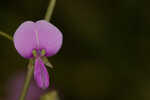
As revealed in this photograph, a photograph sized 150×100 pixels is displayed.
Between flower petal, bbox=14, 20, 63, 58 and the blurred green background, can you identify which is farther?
the blurred green background

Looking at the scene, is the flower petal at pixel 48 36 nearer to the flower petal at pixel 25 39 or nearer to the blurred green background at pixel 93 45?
the flower petal at pixel 25 39

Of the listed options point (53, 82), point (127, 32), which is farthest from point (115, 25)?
point (53, 82)

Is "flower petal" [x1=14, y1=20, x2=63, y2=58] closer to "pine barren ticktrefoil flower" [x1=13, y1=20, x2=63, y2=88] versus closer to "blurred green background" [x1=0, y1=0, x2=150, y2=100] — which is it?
"pine barren ticktrefoil flower" [x1=13, y1=20, x2=63, y2=88]

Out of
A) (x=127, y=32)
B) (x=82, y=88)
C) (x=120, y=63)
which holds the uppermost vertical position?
(x=127, y=32)

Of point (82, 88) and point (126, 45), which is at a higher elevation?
point (126, 45)

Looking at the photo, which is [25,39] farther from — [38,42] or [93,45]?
[93,45]

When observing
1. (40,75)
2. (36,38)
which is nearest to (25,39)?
(36,38)

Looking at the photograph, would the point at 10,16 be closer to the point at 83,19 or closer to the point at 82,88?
the point at 83,19

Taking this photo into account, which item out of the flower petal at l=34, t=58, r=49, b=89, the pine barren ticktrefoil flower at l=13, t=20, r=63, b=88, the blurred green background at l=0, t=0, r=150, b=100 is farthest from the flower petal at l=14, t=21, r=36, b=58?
the blurred green background at l=0, t=0, r=150, b=100
